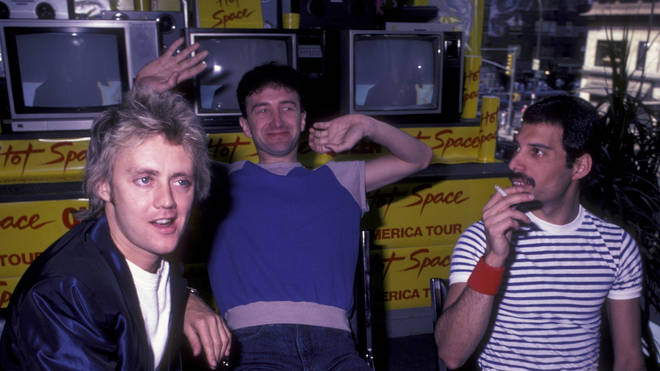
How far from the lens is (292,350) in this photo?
1.69 metres

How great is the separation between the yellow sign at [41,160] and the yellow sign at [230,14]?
0.92m

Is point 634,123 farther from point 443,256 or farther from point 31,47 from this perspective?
point 31,47

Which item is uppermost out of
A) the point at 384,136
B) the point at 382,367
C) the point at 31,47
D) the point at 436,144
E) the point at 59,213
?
the point at 31,47

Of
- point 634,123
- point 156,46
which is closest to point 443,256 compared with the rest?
point 634,123

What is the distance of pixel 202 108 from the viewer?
2605 mm

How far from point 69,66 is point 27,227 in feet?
2.69

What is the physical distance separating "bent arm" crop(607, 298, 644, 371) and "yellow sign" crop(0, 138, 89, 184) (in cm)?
234

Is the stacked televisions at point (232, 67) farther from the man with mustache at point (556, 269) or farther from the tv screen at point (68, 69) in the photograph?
the man with mustache at point (556, 269)

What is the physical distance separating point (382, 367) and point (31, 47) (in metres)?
2.49

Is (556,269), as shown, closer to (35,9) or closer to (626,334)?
(626,334)

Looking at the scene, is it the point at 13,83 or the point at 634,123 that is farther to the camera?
the point at 634,123

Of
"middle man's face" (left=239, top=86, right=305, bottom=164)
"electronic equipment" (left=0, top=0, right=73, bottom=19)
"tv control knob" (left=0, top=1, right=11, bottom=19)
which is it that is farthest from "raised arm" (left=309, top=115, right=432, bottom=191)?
"tv control knob" (left=0, top=1, right=11, bottom=19)

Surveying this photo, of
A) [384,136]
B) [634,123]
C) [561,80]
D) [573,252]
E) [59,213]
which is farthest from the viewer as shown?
[561,80]

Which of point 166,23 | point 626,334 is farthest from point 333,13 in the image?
point 626,334
